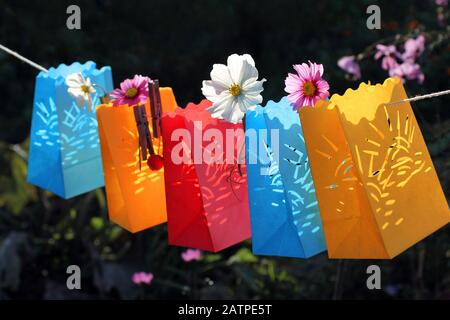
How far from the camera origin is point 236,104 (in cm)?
153

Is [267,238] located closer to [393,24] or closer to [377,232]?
[377,232]

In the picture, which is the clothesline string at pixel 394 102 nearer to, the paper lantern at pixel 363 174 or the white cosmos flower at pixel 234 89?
the paper lantern at pixel 363 174

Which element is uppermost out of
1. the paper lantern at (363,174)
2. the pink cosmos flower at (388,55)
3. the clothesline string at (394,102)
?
the pink cosmos flower at (388,55)

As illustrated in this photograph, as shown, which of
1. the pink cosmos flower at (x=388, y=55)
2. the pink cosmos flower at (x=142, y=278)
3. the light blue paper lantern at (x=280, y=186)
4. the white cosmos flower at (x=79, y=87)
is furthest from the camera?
the pink cosmos flower at (x=142, y=278)

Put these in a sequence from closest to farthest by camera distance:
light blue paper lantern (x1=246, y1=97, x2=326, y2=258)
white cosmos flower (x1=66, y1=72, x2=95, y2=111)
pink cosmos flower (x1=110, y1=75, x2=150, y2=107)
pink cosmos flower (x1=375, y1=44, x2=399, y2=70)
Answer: light blue paper lantern (x1=246, y1=97, x2=326, y2=258)
pink cosmos flower (x1=110, y1=75, x2=150, y2=107)
white cosmos flower (x1=66, y1=72, x2=95, y2=111)
pink cosmos flower (x1=375, y1=44, x2=399, y2=70)

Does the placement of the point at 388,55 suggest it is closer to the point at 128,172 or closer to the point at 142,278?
the point at 142,278

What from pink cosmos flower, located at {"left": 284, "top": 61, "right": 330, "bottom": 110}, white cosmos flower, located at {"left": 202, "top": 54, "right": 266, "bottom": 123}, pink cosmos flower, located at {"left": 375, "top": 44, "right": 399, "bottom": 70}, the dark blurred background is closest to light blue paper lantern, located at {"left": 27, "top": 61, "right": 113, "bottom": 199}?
white cosmos flower, located at {"left": 202, "top": 54, "right": 266, "bottom": 123}

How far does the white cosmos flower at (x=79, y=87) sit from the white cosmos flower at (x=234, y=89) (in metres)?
0.40

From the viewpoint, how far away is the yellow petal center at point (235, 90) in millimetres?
1520

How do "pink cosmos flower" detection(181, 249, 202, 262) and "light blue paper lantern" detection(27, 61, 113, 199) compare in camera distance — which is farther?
"pink cosmos flower" detection(181, 249, 202, 262)

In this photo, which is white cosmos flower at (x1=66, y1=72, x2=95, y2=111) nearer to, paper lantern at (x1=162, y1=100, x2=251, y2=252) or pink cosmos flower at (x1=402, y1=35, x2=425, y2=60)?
paper lantern at (x1=162, y1=100, x2=251, y2=252)

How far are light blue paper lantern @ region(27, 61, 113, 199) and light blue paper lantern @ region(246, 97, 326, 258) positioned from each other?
48 cm

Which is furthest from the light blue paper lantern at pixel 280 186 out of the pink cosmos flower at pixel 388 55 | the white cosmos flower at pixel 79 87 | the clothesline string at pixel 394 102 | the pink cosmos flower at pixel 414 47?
the pink cosmos flower at pixel 414 47

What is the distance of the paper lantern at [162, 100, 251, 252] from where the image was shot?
161 cm
